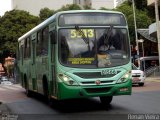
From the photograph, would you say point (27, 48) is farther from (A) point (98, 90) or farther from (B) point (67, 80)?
(A) point (98, 90)

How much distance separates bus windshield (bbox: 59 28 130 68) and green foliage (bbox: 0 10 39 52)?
2373 inches

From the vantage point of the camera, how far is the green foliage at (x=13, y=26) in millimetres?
75375

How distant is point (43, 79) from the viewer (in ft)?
56.3

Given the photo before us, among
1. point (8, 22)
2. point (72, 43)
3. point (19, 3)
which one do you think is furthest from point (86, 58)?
point (19, 3)

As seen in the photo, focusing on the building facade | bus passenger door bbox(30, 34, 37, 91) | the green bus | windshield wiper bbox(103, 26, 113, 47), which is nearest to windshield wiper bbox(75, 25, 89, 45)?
the green bus

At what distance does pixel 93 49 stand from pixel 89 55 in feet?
0.82

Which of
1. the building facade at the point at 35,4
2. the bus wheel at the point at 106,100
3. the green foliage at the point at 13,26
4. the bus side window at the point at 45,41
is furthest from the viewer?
the building facade at the point at 35,4

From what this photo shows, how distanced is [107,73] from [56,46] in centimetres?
178

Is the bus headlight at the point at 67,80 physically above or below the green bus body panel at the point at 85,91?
above

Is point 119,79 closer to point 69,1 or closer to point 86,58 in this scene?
point 86,58

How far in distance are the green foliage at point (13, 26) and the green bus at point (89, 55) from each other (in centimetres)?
6000

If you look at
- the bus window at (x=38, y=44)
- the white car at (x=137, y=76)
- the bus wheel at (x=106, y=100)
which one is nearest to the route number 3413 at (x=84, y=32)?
the bus wheel at (x=106, y=100)

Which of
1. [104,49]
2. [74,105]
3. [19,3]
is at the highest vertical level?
[19,3]

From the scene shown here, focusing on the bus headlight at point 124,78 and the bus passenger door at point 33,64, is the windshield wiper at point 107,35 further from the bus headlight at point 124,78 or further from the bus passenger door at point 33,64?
the bus passenger door at point 33,64
